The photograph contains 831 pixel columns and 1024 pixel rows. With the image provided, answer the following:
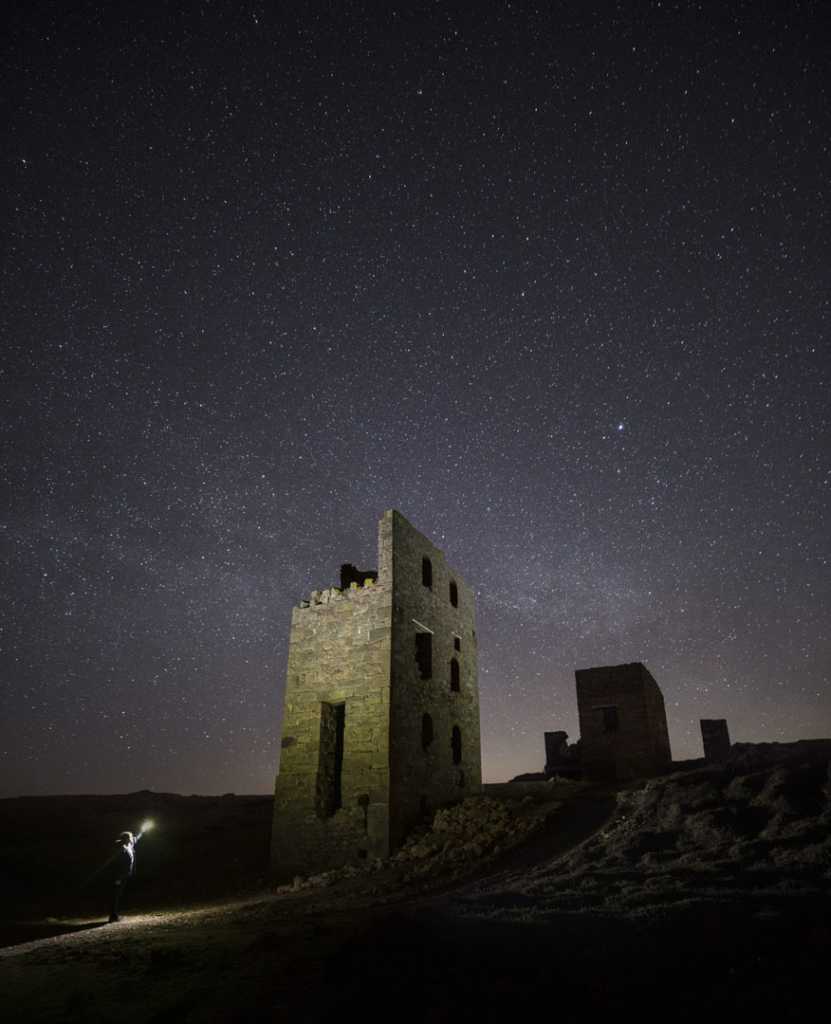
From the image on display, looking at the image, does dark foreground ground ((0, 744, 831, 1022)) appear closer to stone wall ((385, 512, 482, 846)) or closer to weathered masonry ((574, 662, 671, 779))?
stone wall ((385, 512, 482, 846))

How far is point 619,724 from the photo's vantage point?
25.8m

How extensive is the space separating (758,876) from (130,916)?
567 inches

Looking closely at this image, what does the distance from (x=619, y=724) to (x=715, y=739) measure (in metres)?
7.66

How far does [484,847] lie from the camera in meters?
14.8

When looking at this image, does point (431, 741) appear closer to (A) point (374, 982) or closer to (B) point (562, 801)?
(B) point (562, 801)

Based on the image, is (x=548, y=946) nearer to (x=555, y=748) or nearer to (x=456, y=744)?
(x=456, y=744)

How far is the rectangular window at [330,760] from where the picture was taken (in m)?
17.6

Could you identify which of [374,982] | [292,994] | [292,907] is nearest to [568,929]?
[374,982]

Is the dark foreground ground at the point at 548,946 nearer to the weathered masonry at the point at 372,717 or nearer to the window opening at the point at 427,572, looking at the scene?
the weathered masonry at the point at 372,717

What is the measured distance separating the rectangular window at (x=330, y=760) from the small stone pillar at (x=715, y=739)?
1993 cm

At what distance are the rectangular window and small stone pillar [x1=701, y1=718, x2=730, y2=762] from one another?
19934 millimetres

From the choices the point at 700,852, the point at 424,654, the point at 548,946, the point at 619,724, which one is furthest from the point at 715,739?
the point at 548,946

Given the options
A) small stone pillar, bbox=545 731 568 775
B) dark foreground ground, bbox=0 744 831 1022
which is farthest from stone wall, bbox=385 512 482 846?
small stone pillar, bbox=545 731 568 775

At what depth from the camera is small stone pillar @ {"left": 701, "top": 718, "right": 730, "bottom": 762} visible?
2941 centimetres
